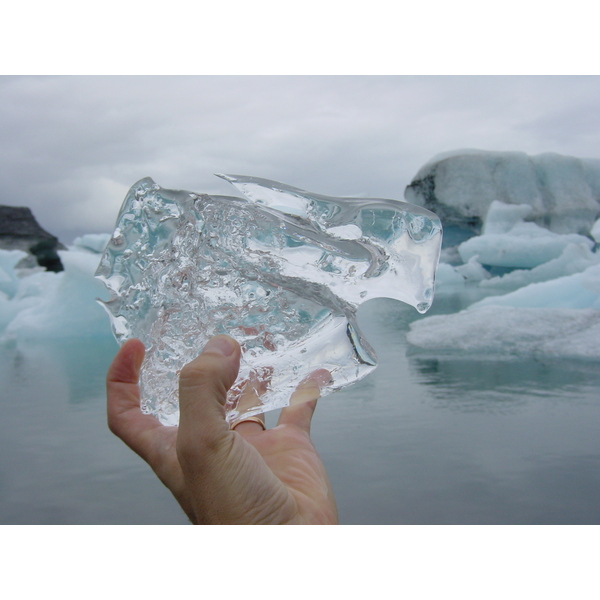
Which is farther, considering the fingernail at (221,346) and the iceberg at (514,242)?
the iceberg at (514,242)

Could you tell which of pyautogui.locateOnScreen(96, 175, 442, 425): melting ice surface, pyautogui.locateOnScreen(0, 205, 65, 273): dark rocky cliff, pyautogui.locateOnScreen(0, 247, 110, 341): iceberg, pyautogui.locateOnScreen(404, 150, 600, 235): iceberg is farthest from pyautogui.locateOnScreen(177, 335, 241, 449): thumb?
pyautogui.locateOnScreen(404, 150, 600, 235): iceberg

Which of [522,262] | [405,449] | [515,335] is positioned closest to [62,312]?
[405,449]

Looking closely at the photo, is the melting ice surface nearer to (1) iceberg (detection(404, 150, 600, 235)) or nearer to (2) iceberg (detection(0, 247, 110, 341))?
(2) iceberg (detection(0, 247, 110, 341))

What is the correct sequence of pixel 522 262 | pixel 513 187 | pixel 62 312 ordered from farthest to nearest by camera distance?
pixel 513 187 → pixel 522 262 → pixel 62 312

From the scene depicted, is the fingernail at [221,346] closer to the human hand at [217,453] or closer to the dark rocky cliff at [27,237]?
the human hand at [217,453]

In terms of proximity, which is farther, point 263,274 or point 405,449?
point 405,449

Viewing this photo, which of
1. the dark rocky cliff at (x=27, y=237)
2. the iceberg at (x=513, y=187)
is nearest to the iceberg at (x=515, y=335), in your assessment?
the iceberg at (x=513, y=187)

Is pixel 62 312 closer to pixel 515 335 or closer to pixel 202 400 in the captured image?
pixel 515 335

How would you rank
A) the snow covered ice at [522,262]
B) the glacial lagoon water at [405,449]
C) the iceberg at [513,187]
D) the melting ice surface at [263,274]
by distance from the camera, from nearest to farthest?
the melting ice surface at [263,274]
the glacial lagoon water at [405,449]
the snow covered ice at [522,262]
the iceberg at [513,187]
